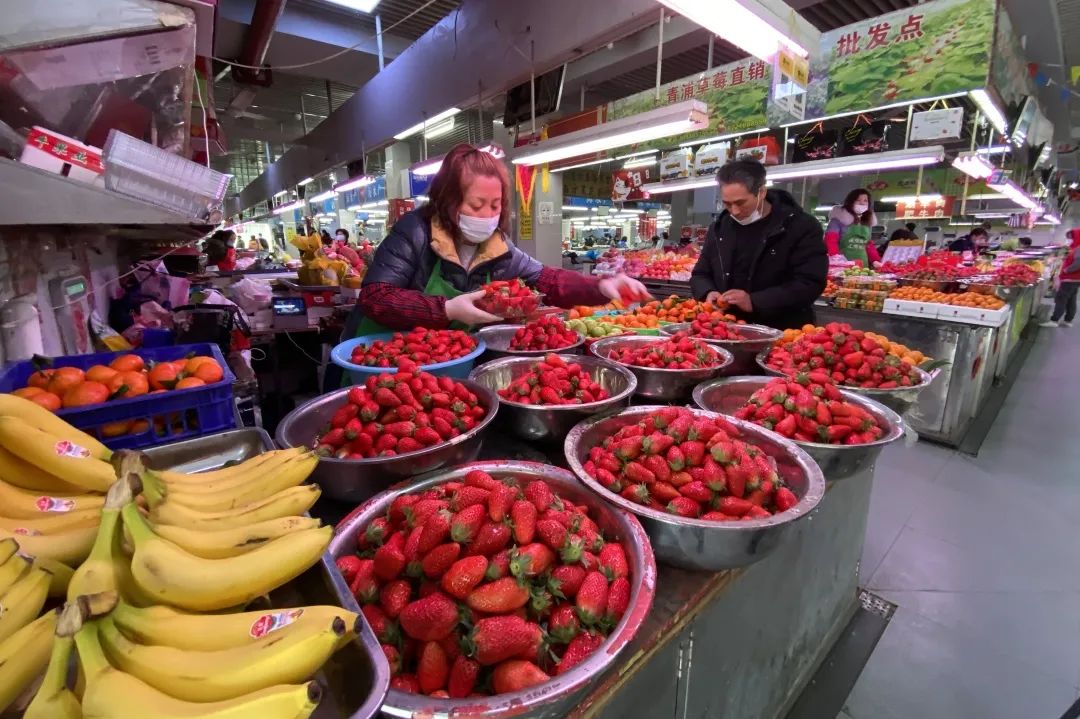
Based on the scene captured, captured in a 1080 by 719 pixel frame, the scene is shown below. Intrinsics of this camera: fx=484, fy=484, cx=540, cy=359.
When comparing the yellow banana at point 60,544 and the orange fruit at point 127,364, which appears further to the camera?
the orange fruit at point 127,364

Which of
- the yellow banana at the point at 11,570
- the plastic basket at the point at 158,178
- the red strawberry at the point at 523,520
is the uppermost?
the plastic basket at the point at 158,178

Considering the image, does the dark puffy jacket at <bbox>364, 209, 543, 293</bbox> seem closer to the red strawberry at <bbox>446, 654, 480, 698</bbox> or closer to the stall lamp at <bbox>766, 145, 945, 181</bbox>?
the red strawberry at <bbox>446, 654, 480, 698</bbox>

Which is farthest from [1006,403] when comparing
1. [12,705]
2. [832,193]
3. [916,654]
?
[832,193]

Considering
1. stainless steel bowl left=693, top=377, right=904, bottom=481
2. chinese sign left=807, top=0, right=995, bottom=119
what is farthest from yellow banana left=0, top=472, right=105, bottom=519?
chinese sign left=807, top=0, right=995, bottom=119

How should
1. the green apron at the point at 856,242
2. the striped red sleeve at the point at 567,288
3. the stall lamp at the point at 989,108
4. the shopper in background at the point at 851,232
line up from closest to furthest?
the striped red sleeve at the point at 567,288 → the stall lamp at the point at 989,108 → the shopper in background at the point at 851,232 → the green apron at the point at 856,242

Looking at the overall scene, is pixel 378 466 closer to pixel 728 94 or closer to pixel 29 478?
pixel 29 478

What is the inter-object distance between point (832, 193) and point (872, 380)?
18.3 meters

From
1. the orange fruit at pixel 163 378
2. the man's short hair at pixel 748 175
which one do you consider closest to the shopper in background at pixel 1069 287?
the man's short hair at pixel 748 175

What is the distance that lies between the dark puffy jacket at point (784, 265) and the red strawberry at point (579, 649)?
2823mm

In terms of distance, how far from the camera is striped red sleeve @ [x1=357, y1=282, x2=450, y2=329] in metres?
2.26

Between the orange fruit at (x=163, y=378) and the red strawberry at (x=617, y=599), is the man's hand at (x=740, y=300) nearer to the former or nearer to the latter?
the red strawberry at (x=617, y=599)

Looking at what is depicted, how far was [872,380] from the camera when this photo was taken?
2.04 metres

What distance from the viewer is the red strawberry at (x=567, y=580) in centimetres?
91

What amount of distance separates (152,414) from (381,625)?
3.63 ft
